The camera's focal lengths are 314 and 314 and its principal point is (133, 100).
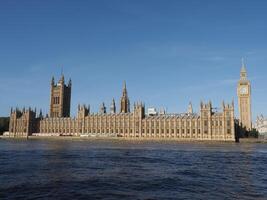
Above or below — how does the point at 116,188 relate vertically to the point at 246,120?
below

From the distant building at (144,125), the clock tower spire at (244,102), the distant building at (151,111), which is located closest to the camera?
the distant building at (144,125)

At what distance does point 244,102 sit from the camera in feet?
576

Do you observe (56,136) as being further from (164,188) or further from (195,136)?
(164,188)

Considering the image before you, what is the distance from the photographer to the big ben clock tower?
171000 mm

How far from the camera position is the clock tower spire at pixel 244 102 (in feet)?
560

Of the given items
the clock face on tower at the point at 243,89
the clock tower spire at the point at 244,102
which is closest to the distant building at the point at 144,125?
the clock tower spire at the point at 244,102

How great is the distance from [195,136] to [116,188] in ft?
414

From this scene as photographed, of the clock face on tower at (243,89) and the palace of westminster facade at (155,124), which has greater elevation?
the clock face on tower at (243,89)

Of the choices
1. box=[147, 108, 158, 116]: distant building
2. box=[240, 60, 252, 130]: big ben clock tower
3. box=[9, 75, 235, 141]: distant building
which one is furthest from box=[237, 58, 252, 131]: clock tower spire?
box=[147, 108, 158, 116]: distant building

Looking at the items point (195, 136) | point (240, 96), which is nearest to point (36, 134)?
point (195, 136)

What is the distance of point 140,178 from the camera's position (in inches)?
1238

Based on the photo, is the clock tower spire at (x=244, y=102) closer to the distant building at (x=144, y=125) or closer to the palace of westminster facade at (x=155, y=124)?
the palace of westminster facade at (x=155, y=124)

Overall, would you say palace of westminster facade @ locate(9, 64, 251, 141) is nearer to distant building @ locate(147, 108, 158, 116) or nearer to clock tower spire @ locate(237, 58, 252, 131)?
clock tower spire @ locate(237, 58, 252, 131)

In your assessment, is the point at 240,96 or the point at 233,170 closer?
the point at 233,170
